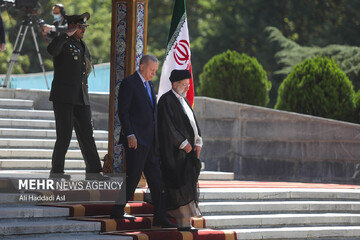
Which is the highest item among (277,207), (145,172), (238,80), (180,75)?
(238,80)

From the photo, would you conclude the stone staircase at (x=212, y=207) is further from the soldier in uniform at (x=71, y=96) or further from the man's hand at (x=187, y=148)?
the man's hand at (x=187, y=148)

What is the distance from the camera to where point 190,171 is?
9391mm

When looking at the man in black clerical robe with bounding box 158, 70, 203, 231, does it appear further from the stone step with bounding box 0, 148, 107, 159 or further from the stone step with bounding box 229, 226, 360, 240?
the stone step with bounding box 0, 148, 107, 159

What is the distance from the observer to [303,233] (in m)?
10.9

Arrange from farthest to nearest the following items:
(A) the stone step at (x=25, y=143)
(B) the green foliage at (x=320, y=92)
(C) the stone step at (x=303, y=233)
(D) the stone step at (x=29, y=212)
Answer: (B) the green foliage at (x=320, y=92) < (A) the stone step at (x=25, y=143) < (C) the stone step at (x=303, y=233) < (D) the stone step at (x=29, y=212)

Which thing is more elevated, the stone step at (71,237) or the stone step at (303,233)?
the stone step at (71,237)

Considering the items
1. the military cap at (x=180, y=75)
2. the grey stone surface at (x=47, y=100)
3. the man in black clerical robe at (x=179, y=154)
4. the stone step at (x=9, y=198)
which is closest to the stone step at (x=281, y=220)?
the man in black clerical robe at (x=179, y=154)

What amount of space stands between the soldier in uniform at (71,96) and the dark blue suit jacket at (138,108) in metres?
0.85

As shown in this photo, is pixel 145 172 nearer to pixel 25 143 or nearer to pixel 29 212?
pixel 29 212

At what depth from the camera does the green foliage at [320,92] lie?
16.0 metres

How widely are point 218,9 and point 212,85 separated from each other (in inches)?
945

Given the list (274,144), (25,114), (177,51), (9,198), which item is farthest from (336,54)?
(9,198)

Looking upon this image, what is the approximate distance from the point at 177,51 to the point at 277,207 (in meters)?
2.48

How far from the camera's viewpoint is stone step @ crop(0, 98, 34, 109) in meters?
14.6
